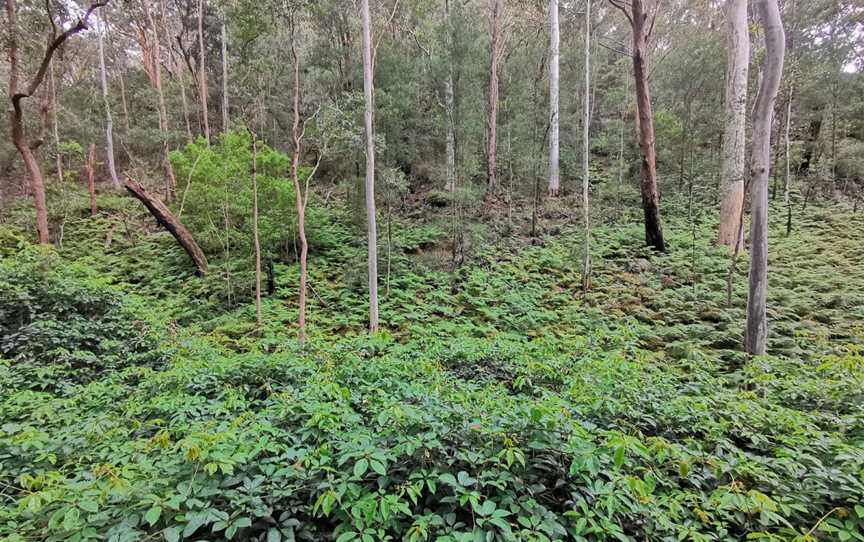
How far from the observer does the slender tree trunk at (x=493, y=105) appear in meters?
13.6

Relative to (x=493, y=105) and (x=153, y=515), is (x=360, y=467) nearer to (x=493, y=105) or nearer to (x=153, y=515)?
(x=153, y=515)

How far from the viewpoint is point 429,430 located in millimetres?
2381

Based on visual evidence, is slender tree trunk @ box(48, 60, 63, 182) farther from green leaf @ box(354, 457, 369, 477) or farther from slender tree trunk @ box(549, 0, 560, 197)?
green leaf @ box(354, 457, 369, 477)

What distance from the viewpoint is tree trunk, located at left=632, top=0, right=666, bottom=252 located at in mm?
9148

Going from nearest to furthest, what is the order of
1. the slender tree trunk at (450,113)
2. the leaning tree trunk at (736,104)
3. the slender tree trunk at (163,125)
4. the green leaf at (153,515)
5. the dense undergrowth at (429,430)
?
the green leaf at (153,515) → the dense undergrowth at (429,430) → the leaning tree trunk at (736,104) → the slender tree trunk at (450,113) → the slender tree trunk at (163,125)

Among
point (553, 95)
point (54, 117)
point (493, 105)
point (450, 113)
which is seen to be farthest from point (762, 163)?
point (54, 117)

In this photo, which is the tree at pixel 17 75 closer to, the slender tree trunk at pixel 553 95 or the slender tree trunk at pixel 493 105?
the slender tree trunk at pixel 493 105

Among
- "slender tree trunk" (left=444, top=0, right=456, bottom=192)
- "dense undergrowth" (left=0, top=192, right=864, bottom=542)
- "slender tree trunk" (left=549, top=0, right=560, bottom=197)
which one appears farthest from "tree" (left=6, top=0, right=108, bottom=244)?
"slender tree trunk" (left=549, top=0, right=560, bottom=197)

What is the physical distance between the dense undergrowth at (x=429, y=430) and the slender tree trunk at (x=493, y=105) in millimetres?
8099

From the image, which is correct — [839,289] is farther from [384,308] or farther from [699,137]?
[384,308]

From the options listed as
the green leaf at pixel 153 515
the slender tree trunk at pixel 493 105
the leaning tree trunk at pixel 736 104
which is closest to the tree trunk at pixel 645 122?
the leaning tree trunk at pixel 736 104

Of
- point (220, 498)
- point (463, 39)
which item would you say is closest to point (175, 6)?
point (463, 39)

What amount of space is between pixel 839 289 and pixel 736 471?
25.2ft

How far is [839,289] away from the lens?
7340 millimetres
